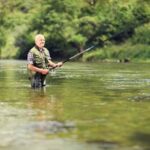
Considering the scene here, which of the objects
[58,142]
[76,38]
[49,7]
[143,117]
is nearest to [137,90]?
[143,117]

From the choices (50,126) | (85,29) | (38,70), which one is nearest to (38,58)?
(38,70)

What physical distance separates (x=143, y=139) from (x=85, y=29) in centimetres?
6787

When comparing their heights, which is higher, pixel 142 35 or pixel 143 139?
pixel 142 35

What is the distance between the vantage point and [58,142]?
10.2 metres

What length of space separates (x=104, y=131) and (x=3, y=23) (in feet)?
274

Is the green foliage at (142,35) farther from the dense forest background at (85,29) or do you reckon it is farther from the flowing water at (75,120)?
the flowing water at (75,120)

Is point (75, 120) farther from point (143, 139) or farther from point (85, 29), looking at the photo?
point (85, 29)

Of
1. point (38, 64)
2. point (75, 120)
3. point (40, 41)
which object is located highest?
point (40, 41)

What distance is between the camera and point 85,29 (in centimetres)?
7775

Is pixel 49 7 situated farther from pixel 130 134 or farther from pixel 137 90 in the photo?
pixel 130 134

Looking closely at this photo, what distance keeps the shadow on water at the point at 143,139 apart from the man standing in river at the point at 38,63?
35.6 ft

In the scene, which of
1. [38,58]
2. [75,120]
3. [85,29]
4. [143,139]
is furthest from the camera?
[85,29]

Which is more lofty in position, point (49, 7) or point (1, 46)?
point (49, 7)

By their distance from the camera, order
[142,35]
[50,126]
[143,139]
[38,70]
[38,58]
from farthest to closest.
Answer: [142,35] → [38,58] → [38,70] → [50,126] → [143,139]
